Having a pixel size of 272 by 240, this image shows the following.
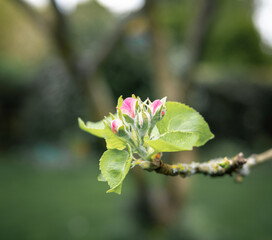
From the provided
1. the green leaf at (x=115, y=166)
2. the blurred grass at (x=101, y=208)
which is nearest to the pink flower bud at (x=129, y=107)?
the green leaf at (x=115, y=166)

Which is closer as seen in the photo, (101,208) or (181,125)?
(181,125)

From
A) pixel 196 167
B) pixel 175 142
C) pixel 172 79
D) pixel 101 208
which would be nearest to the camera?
pixel 175 142

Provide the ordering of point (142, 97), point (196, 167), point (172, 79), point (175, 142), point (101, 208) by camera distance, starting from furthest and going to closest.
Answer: point (142, 97) → point (101, 208) → point (172, 79) → point (196, 167) → point (175, 142)

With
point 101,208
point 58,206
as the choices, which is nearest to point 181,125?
point 101,208

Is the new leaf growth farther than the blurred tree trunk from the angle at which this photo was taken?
No

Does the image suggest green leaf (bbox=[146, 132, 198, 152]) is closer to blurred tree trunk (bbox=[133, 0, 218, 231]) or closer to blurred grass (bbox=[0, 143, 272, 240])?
blurred tree trunk (bbox=[133, 0, 218, 231])

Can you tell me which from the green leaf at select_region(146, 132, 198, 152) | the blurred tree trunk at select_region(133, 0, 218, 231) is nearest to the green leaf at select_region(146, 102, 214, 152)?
the green leaf at select_region(146, 132, 198, 152)

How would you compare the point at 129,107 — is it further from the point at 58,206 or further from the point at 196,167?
the point at 58,206

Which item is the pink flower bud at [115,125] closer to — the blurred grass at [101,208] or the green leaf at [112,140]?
the green leaf at [112,140]
